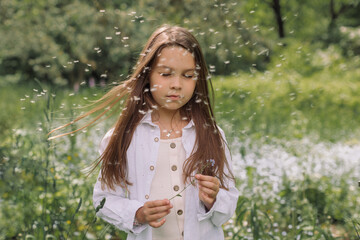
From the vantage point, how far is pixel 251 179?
9.98 ft

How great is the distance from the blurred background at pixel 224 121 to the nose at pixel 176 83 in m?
0.25

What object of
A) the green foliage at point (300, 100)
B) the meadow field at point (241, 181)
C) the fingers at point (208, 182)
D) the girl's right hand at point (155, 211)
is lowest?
the green foliage at point (300, 100)

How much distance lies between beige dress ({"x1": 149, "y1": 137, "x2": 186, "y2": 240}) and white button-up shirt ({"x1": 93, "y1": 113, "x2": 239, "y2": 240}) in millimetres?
33

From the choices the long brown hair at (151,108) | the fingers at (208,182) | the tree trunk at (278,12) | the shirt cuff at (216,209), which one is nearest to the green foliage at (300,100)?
the tree trunk at (278,12)

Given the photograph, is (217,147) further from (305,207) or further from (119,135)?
(305,207)

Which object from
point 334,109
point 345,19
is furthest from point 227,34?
point 345,19

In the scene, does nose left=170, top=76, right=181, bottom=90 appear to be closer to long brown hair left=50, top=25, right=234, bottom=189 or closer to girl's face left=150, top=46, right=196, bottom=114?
girl's face left=150, top=46, right=196, bottom=114

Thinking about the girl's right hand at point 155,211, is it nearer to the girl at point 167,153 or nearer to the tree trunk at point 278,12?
the girl at point 167,153

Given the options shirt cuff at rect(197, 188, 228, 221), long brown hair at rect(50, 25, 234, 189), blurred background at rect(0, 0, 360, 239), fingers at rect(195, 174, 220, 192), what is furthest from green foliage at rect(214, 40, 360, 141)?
fingers at rect(195, 174, 220, 192)

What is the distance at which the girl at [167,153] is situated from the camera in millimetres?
1581

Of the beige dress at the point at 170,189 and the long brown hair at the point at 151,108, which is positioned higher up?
the long brown hair at the point at 151,108

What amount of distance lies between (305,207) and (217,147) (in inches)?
48.1

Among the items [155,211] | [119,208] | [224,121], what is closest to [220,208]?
[155,211]

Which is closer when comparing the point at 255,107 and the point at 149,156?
the point at 149,156
